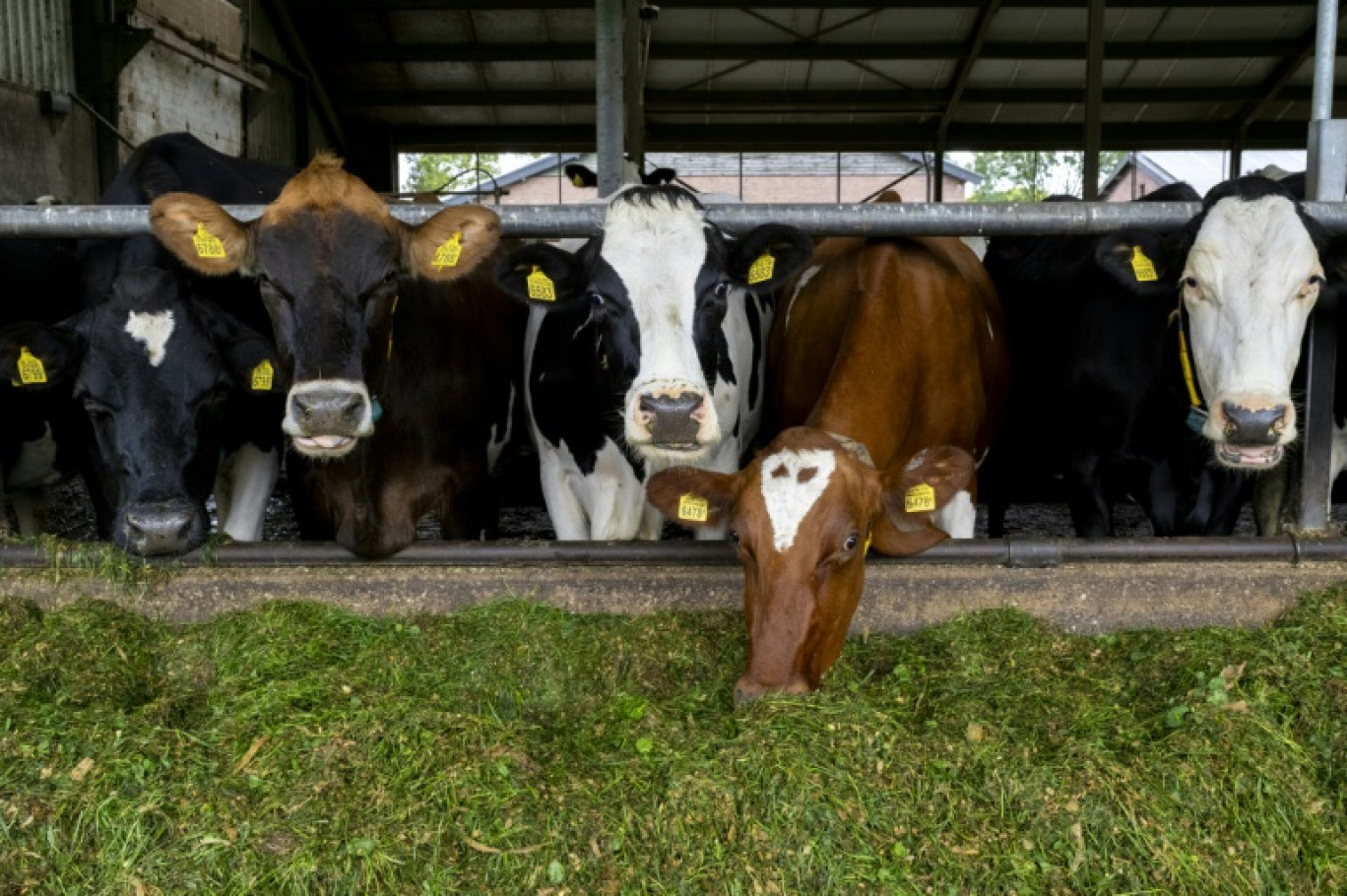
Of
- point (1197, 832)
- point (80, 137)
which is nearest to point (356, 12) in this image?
point (80, 137)

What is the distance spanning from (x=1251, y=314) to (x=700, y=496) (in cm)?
195

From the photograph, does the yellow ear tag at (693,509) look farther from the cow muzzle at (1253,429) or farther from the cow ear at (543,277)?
the cow muzzle at (1253,429)

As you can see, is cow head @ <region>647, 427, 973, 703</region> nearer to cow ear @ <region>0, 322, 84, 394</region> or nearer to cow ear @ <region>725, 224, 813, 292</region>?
cow ear @ <region>725, 224, 813, 292</region>

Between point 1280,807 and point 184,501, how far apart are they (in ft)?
11.0

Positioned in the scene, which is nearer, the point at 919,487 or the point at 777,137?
the point at 919,487

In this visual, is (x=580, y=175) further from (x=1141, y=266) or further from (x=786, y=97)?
(x=1141, y=266)

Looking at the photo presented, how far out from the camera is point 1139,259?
14.3 ft

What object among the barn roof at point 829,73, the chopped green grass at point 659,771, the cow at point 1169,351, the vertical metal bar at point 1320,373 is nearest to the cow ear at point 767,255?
the cow at point 1169,351

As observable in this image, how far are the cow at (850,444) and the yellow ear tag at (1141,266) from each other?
697 millimetres

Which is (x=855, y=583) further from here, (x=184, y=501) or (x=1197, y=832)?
(x=184, y=501)

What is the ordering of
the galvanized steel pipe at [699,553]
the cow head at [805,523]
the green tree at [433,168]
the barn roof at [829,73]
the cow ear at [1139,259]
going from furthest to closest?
the green tree at [433,168] → the barn roof at [829,73] → the cow ear at [1139,259] → the galvanized steel pipe at [699,553] → the cow head at [805,523]

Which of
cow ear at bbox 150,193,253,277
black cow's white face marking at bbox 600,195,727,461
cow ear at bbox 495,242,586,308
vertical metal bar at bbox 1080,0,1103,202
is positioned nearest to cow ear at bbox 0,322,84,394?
cow ear at bbox 150,193,253,277

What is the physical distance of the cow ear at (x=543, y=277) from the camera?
4.19 m

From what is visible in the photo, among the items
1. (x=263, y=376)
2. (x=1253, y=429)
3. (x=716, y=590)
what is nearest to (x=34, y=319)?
(x=263, y=376)
